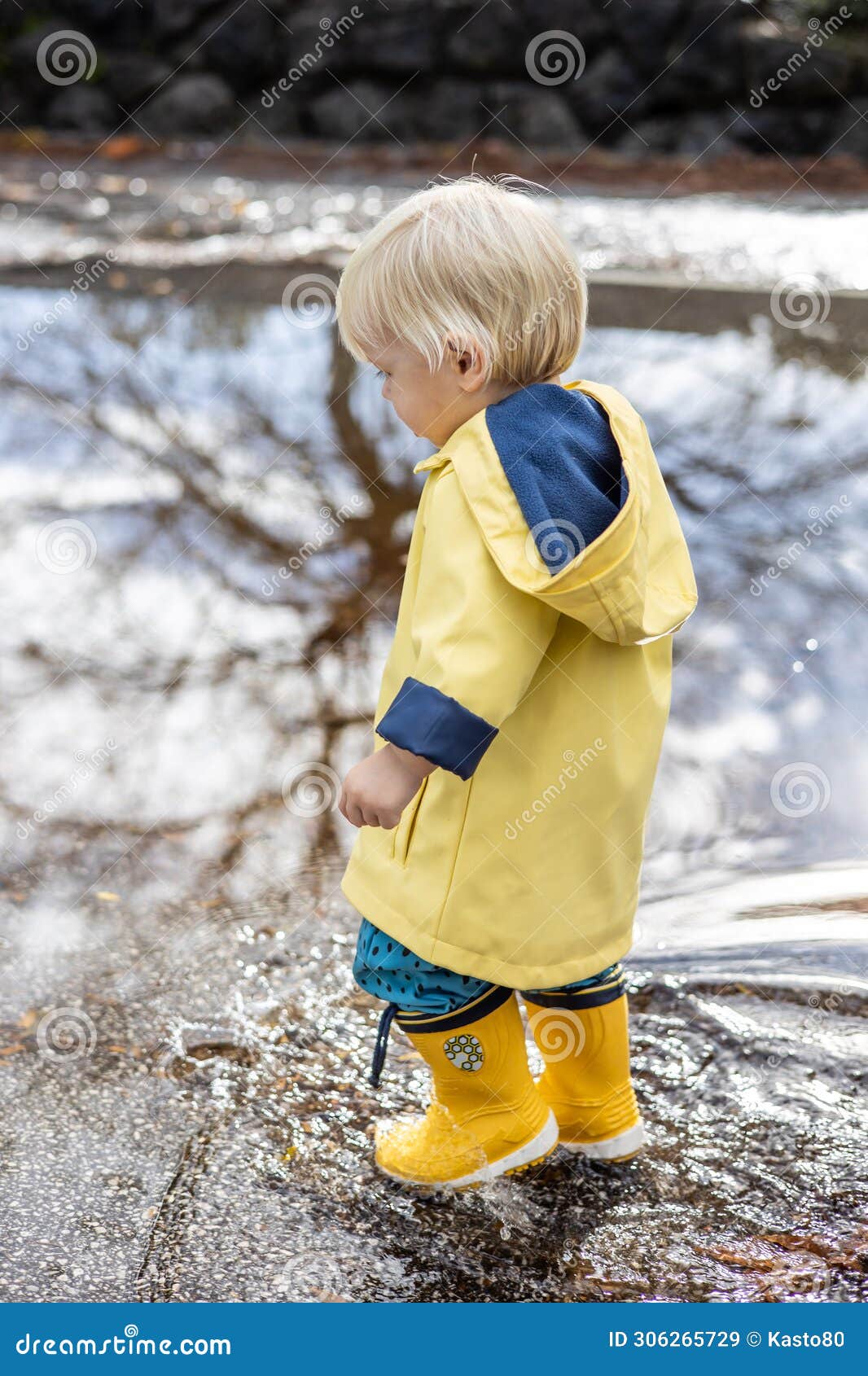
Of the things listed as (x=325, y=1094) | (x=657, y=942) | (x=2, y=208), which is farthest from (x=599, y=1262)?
(x=2, y=208)

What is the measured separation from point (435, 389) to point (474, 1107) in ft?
3.30

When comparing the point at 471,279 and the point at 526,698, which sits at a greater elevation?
the point at 471,279

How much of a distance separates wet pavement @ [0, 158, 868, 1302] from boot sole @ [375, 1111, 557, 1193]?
0.04m

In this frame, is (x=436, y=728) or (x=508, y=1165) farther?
(x=508, y=1165)

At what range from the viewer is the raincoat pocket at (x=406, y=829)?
5.55 ft

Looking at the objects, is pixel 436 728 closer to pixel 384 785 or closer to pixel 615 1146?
pixel 384 785

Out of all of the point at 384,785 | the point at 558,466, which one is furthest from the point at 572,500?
the point at 384,785

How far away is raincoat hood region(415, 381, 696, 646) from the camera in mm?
1481

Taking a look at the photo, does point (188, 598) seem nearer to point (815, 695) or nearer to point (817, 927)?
point (815, 695)

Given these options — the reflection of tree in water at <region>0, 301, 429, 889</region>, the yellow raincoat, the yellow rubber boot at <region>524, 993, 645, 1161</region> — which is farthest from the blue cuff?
the reflection of tree in water at <region>0, 301, 429, 889</region>

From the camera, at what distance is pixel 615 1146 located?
6.44ft

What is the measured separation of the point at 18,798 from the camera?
3053 mm

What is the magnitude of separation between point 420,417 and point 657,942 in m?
1.27

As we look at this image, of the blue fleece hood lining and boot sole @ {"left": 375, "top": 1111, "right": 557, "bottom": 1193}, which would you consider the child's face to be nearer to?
the blue fleece hood lining
